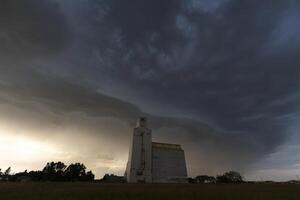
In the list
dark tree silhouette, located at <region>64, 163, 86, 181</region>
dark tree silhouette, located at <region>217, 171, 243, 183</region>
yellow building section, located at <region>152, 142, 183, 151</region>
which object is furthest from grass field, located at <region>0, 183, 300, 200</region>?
dark tree silhouette, located at <region>217, 171, 243, 183</region>

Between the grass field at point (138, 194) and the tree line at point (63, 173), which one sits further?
the tree line at point (63, 173)

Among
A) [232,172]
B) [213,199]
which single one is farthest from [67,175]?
[213,199]

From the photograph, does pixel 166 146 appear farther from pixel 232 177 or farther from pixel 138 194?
pixel 138 194

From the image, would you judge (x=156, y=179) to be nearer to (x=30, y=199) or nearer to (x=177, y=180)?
(x=177, y=180)

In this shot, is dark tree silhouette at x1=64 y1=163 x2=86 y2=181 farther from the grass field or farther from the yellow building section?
the grass field

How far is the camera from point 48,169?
411 ft

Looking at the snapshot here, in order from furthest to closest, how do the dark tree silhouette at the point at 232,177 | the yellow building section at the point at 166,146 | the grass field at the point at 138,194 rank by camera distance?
1. the dark tree silhouette at the point at 232,177
2. the yellow building section at the point at 166,146
3. the grass field at the point at 138,194

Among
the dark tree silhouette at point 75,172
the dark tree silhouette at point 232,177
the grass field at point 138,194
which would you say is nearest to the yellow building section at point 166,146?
the dark tree silhouette at point 232,177

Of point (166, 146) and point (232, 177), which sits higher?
point (166, 146)

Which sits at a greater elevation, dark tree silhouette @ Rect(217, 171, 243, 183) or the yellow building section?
the yellow building section

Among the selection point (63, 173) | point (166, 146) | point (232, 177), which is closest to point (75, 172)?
point (63, 173)

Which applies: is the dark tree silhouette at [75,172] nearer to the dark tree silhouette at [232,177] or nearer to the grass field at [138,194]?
the dark tree silhouette at [232,177]

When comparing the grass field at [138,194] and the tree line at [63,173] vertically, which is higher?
the tree line at [63,173]

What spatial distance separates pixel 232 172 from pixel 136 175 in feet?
254
